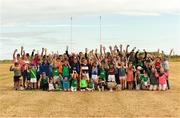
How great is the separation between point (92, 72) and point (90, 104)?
552 centimetres

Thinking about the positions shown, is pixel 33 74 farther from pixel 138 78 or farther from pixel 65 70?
pixel 138 78

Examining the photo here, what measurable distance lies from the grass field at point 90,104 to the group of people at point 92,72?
98 cm

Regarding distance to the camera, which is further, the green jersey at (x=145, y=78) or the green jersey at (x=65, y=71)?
the green jersey at (x=145, y=78)

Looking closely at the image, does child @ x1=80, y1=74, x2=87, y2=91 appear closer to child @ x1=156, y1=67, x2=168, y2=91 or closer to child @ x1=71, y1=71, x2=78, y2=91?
child @ x1=71, y1=71, x2=78, y2=91

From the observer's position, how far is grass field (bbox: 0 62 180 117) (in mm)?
15453

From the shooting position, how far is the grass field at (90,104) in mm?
15453

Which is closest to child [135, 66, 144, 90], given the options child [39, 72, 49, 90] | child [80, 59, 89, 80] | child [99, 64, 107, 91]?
child [99, 64, 107, 91]

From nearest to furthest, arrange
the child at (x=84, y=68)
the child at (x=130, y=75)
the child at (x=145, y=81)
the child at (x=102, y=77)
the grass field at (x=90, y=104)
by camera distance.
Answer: the grass field at (x=90, y=104) → the child at (x=84, y=68) → the child at (x=102, y=77) → the child at (x=130, y=75) → the child at (x=145, y=81)

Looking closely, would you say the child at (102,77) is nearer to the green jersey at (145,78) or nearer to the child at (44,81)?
the green jersey at (145,78)

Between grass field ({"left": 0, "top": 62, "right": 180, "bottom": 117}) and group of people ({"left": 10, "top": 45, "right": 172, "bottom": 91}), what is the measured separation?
0.98m

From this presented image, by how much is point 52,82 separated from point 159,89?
17.4 feet

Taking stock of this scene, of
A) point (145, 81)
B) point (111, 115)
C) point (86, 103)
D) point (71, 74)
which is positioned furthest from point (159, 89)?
point (111, 115)

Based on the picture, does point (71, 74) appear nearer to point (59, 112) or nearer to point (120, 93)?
A: point (120, 93)

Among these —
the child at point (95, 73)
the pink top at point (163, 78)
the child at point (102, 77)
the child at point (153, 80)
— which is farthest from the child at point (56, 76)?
the pink top at point (163, 78)
